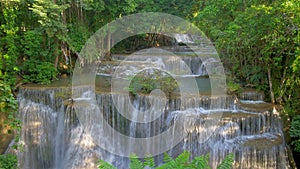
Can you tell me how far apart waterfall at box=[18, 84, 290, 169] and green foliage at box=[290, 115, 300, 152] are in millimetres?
305

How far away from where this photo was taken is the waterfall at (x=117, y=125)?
24.9 feet

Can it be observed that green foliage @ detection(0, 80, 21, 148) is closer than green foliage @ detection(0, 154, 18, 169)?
Yes

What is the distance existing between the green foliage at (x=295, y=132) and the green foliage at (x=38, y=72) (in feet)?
27.7

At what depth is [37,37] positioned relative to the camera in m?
10.5

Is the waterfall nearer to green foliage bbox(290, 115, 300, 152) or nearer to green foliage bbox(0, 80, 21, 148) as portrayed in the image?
green foliage bbox(290, 115, 300, 152)

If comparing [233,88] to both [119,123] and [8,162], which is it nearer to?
[119,123]

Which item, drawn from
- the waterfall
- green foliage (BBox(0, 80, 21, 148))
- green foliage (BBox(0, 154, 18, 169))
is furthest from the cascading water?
green foliage (BBox(0, 80, 21, 148))

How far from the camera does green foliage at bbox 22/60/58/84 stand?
10.2 meters

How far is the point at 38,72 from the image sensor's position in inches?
413

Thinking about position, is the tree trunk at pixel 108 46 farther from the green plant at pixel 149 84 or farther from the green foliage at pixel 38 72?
the green plant at pixel 149 84

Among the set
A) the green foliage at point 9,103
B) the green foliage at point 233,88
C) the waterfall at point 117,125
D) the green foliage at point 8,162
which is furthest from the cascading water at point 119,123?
the green foliage at point 9,103

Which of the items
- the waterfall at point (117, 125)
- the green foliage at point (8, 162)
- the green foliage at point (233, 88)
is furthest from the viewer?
the green foliage at point (233, 88)

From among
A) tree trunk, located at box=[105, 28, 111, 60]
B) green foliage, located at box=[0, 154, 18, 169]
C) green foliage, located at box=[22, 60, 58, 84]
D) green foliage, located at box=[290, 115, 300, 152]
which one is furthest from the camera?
tree trunk, located at box=[105, 28, 111, 60]

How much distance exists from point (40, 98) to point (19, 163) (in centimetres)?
211
